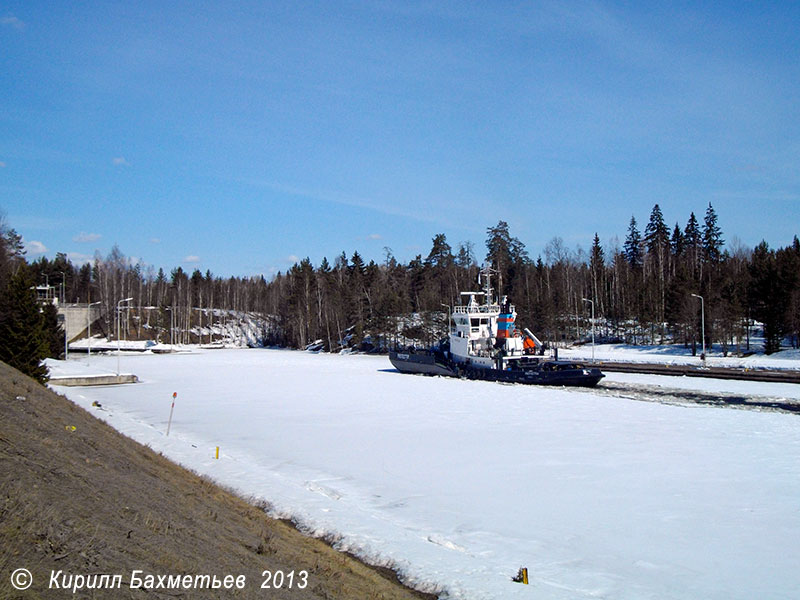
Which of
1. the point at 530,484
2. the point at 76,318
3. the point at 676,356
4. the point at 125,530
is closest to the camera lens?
the point at 125,530

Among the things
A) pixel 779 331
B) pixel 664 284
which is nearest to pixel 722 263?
pixel 664 284

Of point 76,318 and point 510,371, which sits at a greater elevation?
point 76,318

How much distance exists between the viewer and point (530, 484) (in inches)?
539

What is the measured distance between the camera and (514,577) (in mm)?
8328

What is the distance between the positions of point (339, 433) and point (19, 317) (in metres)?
14.9

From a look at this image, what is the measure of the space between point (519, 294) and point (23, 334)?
68.4 meters

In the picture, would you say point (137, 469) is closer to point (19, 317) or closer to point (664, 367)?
point (19, 317)

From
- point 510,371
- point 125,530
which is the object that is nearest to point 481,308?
point 510,371

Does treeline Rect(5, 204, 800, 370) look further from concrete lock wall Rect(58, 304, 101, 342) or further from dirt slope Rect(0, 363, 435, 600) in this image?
dirt slope Rect(0, 363, 435, 600)

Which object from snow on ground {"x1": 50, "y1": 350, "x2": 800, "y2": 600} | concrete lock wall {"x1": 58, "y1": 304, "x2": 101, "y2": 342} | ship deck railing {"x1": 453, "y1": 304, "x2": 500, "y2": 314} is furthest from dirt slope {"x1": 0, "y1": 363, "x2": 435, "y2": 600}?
concrete lock wall {"x1": 58, "y1": 304, "x2": 101, "y2": 342}

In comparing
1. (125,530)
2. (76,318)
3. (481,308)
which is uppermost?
(481,308)

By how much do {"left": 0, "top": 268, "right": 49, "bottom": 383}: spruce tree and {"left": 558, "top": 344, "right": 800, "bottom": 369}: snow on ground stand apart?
43.8 metres

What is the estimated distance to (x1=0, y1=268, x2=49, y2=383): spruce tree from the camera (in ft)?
77.5

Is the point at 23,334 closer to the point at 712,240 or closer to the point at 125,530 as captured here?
the point at 125,530
